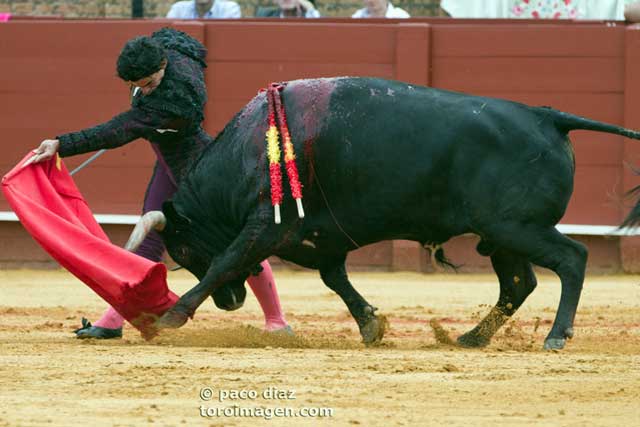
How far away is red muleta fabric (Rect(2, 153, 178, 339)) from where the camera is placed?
590 centimetres

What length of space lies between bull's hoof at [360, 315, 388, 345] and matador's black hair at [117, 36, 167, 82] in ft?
4.54

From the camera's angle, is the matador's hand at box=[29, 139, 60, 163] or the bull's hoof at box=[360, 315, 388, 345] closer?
the matador's hand at box=[29, 139, 60, 163]

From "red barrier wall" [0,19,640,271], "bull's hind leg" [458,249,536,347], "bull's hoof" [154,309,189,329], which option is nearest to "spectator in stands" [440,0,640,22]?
"red barrier wall" [0,19,640,271]

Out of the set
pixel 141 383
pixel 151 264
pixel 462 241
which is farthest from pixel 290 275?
pixel 141 383

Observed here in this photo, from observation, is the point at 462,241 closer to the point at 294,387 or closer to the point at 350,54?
the point at 350,54

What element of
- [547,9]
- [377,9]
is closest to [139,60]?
[377,9]

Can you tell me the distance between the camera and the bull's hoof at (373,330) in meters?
6.11

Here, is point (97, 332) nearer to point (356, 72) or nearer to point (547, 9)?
point (356, 72)

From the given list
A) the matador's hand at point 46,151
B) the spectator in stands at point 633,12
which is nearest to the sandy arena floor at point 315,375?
the matador's hand at point 46,151

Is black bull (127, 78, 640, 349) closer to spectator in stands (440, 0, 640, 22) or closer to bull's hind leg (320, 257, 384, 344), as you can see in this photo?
bull's hind leg (320, 257, 384, 344)

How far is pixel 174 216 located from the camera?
6.07 meters

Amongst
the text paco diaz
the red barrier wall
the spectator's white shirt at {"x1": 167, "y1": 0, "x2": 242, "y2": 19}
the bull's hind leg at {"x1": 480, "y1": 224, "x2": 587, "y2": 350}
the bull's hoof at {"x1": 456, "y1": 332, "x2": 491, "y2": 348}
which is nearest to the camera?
the text paco diaz

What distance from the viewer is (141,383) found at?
4684 millimetres

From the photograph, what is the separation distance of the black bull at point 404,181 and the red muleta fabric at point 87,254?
14cm
